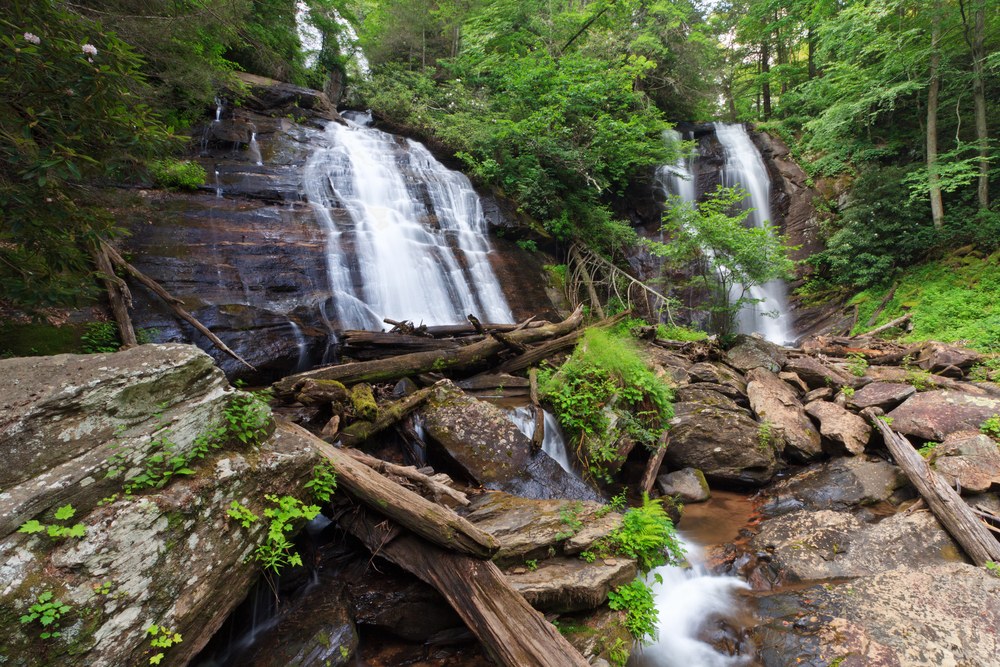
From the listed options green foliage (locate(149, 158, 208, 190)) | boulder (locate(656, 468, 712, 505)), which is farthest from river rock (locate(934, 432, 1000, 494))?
green foliage (locate(149, 158, 208, 190))

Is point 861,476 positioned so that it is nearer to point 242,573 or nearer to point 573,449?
point 573,449

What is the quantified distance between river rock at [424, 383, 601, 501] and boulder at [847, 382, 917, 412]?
4959 mm

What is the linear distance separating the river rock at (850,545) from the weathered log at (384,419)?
14.0ft

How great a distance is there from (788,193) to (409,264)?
15.6m

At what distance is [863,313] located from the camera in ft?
40.6

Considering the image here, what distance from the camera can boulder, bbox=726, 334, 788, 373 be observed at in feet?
27.1

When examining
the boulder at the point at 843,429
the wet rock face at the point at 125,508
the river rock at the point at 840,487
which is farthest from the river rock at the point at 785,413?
Result: the wet rock face at the point at 125,508

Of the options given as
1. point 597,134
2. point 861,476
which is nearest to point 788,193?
point 597,134

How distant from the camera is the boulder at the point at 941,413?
5434 millimetres

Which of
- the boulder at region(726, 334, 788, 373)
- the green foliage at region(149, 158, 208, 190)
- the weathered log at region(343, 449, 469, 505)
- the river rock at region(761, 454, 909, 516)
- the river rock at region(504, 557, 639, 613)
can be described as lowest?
the river rock at region(761, 454, 909, 516)

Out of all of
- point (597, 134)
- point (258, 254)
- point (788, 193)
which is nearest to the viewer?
point (258, 254)

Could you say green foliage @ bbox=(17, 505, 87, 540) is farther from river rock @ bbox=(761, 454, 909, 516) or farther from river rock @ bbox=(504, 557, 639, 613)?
river rock @ bbox=(761, 454, 909, 516)

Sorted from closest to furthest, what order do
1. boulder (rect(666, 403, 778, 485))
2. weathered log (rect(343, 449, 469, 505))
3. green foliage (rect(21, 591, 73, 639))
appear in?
green foliage (rect(21, 591, 73, 639))
weathered log (rect(343, 449, 469, 505))
boulder (rect(666, 403, 778, 485))

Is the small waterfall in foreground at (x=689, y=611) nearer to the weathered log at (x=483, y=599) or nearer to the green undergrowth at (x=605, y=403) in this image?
the weathered log at (x=483, y=599)
